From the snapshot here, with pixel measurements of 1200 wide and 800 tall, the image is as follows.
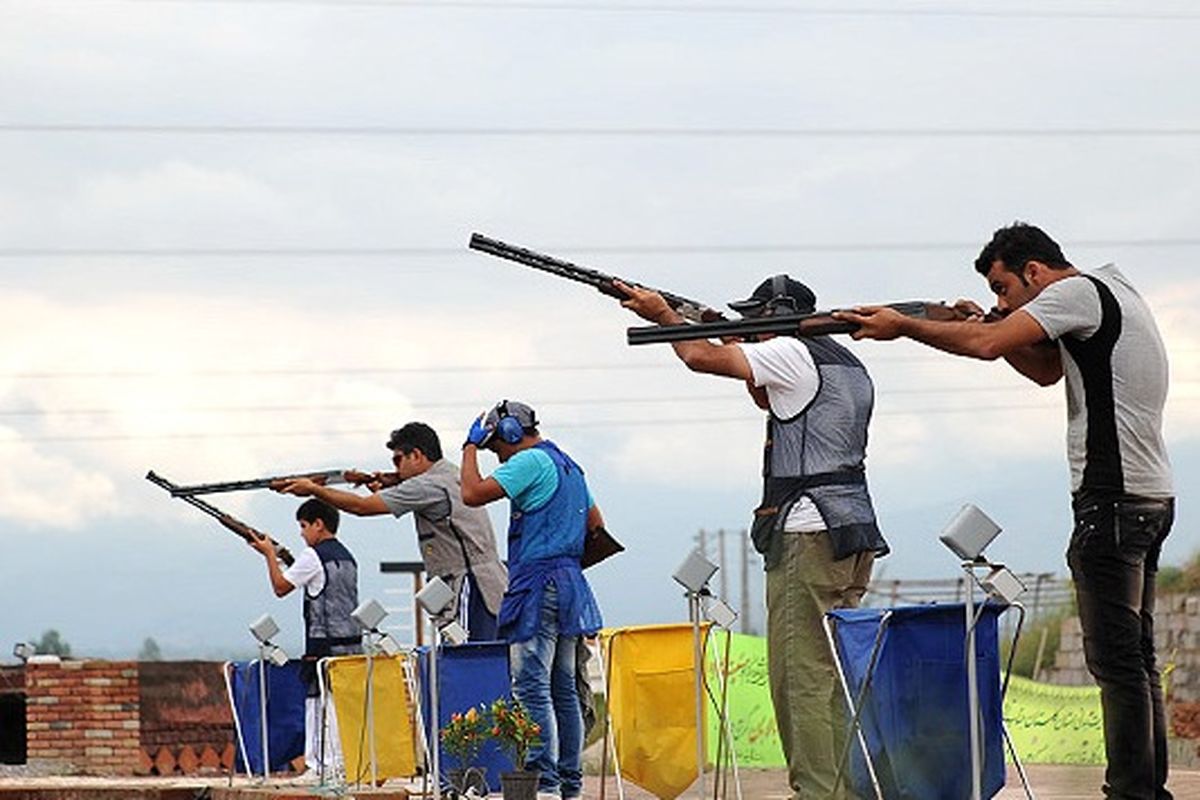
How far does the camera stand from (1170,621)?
24312 mm

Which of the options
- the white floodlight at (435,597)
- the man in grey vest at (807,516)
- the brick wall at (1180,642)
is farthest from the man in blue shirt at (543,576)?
the brick wall at (1180,642)

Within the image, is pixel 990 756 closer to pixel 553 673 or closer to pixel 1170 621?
pixel 553 673

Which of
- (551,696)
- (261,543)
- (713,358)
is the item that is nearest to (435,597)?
(551,696)

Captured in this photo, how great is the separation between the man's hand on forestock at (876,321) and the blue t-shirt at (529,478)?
3.67 metres

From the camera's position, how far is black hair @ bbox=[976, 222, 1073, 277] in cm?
788

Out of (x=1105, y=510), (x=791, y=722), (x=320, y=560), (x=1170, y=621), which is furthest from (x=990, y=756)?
(x=1170, y=621)

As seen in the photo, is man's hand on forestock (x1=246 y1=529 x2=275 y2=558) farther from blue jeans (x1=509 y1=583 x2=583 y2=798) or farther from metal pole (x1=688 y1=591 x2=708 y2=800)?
metal pole (x1=688 y1=591 x2=708 y2=800)

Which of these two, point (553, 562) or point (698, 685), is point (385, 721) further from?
point (698, 685)

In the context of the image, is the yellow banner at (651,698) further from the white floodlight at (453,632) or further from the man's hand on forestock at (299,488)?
the man's hand on forestock at (299,488)

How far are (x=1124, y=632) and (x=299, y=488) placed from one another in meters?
8.82

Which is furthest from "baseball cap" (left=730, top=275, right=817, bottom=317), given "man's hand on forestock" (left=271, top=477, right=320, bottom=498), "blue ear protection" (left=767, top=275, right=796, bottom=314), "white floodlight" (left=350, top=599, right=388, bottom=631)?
"man's hand on forestock" (left=271, top=477, right=320, bottom=498)

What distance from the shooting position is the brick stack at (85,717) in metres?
22.7

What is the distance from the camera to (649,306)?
31.8 ft

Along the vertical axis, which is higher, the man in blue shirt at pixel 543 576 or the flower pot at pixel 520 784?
the man in blue shirt at pixel 543 576
